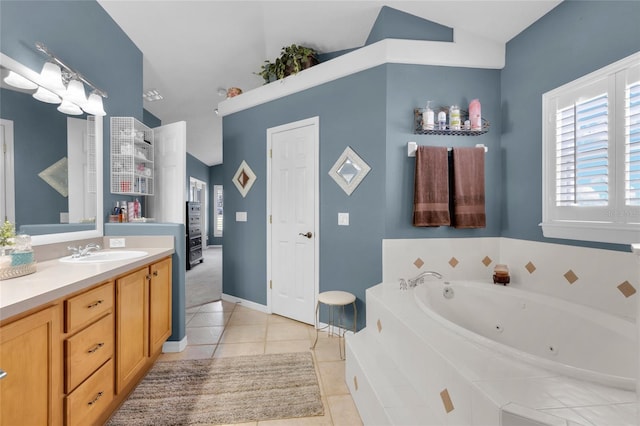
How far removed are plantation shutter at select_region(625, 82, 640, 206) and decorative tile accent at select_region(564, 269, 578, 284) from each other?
0.55 meters

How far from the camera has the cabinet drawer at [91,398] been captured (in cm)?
118

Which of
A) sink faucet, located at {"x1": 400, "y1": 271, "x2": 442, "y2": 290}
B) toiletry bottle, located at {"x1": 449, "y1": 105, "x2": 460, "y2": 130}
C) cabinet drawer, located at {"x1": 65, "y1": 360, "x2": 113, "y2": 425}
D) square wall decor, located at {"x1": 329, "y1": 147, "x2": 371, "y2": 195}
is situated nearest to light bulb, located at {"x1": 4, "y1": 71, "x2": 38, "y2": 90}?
cabinet drawer, located at {"x1": 65, "y1": 360, "x2": 113, "y2": 425}

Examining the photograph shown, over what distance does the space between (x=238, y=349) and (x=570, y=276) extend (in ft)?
8.55

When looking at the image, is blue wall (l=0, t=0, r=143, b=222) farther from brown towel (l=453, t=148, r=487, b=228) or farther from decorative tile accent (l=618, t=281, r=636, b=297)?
decorative tile accent (l=618, t=281, r=636, b=297)

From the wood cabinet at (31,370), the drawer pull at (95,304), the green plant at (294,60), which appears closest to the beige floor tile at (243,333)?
the drawer pull at (95,304)

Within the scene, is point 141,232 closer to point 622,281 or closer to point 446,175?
point 446,175

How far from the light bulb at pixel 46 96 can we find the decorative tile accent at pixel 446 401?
2.71 m

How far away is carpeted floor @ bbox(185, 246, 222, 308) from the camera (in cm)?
377

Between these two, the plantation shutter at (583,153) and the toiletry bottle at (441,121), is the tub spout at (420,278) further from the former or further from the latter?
the toiletry bottle at (441,121)

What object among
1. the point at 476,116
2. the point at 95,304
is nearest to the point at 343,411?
the point at 95,304

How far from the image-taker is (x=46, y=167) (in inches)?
65.2

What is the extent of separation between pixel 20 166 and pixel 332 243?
87.5 inches

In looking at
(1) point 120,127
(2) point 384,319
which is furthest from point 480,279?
(1) point 120,127

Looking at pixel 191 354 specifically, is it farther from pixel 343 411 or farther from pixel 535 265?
pixel 535 265
